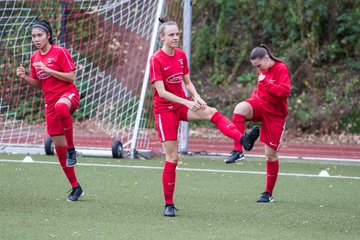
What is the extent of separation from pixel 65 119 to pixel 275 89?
7.13 ft

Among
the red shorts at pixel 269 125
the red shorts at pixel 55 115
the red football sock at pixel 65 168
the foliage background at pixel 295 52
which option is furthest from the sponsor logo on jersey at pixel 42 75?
the foliage background at pixel 295 52

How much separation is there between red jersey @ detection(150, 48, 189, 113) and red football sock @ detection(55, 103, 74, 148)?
1073mm

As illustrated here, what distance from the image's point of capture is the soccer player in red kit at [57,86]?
8.42 m

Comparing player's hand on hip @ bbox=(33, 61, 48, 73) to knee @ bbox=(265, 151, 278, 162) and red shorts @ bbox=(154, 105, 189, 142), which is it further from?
knee @ bbox=(265, 151, 278, 162)

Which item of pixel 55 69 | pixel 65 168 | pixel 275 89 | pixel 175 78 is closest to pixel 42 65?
pixel 55 69

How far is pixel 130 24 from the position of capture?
49.6ft

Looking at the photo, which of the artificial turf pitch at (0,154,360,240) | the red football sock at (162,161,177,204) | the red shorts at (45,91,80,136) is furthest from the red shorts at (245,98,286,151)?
the red shorts at (45,91,80,136)

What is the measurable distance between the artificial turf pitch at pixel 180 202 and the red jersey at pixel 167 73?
1052mm

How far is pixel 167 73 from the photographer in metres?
7.68

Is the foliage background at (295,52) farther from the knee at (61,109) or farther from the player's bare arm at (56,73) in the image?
the knee at (61,109)

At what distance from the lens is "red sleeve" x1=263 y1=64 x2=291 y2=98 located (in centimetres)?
837

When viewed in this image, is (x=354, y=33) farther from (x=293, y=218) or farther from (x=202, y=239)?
(x=202, y=239)

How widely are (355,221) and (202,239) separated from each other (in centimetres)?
175

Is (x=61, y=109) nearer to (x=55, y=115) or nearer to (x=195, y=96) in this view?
(x=55, y=115)
